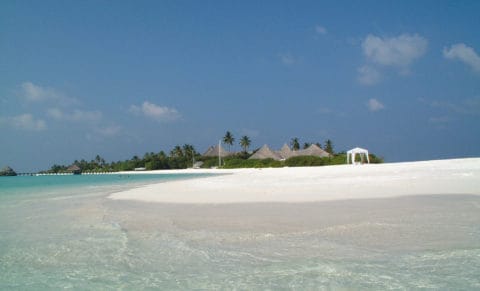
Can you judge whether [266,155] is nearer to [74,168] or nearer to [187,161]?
[187,161]

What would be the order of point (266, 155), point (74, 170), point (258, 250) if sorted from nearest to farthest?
1. point (258, 250)
2. point (266, 155)
3. point (74, 170)

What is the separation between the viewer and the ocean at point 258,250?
4.07 meters

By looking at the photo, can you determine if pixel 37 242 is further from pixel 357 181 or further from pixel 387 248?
pixel 357 181

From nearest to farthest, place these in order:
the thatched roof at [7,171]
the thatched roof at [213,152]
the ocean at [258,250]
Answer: the ocean at [258,250], the thatched roof at [213,152], the thatched roof at [7,171]

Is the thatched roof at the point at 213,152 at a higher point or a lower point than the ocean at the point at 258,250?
higher

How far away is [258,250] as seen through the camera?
5297 millimetres

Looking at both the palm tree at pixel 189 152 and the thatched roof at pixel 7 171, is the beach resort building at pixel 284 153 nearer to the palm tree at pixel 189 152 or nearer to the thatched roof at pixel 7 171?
the palm tree at pixel 189 152

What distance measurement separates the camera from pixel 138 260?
5.16 metres

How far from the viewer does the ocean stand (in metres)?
4.07

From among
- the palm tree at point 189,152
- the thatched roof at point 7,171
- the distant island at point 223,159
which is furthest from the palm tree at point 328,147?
the thatched roof at point 7,171

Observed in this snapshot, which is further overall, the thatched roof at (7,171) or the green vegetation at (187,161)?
the thatched roof at (7,171)

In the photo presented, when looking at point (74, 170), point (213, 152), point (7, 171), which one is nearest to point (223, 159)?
point (213, 152)

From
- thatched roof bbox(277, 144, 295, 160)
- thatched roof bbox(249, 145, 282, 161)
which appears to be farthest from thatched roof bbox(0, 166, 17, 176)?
thatched roof bbox(277, 144, 295, 160)

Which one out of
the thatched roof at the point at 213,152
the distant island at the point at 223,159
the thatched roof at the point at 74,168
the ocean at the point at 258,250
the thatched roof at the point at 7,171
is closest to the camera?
the ocean at the point at 258,250
